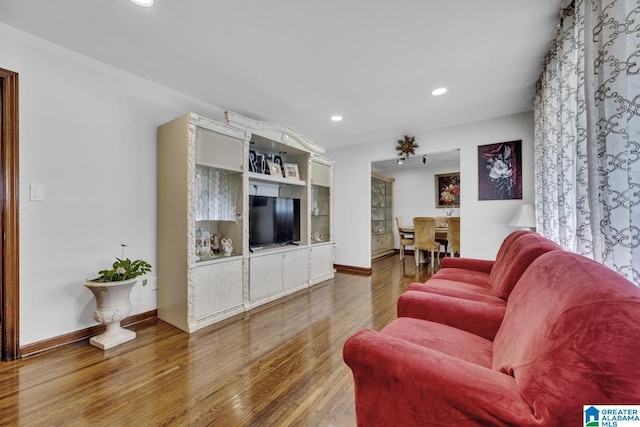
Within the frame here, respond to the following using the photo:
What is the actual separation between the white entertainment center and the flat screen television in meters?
0.02

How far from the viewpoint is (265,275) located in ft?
10.9

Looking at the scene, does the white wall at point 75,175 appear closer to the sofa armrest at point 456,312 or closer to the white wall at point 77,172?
the white wall at point 77,172

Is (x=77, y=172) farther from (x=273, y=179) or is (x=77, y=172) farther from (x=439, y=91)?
(x=439, y=91)

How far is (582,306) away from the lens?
734 mm

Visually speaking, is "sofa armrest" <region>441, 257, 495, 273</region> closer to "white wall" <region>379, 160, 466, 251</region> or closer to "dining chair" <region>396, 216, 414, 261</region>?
"dining chair" <region>396, 216, 414, 261</region>

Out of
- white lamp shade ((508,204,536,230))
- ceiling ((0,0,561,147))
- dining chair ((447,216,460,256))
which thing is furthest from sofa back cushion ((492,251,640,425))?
dining chair ((447,216,460,256))

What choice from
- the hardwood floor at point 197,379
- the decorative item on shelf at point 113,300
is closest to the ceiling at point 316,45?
the decorative item on shelf at point 113,300

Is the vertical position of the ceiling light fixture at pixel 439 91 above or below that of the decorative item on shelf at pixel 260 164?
above

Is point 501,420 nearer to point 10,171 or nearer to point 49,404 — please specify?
point 49,404

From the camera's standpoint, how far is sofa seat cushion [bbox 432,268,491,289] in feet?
7.73

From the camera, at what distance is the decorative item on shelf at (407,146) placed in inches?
175

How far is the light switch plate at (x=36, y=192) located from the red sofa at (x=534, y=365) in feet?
8.65

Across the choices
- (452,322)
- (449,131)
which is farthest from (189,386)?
(449,131)

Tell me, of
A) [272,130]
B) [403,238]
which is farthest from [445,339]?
[403,238]
